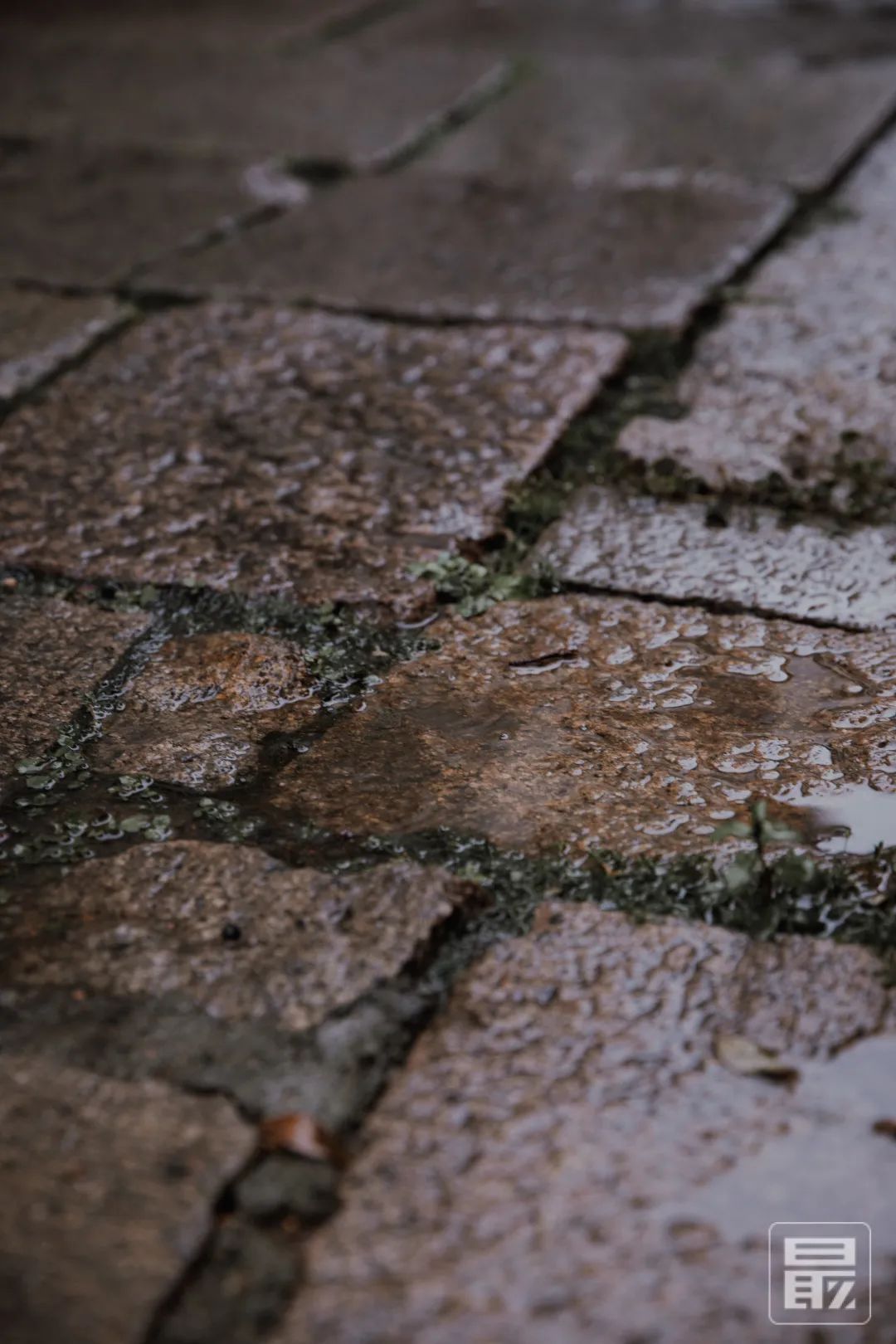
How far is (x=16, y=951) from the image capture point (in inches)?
43.4

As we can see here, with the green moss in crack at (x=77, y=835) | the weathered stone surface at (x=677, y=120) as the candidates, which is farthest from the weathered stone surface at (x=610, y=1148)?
the weathered stone surface at (x=677, y=120)

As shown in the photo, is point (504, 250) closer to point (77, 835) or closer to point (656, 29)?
point (77, 835)

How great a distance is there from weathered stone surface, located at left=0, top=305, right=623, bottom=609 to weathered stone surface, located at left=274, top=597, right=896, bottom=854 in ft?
0.58

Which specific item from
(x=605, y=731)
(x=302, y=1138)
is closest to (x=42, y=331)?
(x=605, y=731)

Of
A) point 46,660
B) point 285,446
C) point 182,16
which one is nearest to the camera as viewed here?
point 46,660

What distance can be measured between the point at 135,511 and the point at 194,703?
437 mm

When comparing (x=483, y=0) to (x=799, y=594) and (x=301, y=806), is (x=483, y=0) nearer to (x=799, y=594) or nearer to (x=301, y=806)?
(x=799, y=594)

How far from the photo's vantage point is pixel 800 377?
200 centimetres

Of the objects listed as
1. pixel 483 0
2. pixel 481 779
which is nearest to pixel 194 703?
pixel 481 779

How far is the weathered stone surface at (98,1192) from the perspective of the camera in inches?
32.4

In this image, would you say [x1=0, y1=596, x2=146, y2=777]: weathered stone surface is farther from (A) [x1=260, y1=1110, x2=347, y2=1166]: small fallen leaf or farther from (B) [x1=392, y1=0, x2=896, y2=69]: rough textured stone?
(B) [x1=392, y1=0, x2=896, y2=69]: rough textured stone

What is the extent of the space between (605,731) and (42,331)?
1.32m

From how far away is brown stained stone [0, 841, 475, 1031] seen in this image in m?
1.05

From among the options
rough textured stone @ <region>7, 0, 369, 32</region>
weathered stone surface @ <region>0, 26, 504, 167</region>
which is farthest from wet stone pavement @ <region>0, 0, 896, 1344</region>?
rough textured stone @ <region>7, 0, 369, 32</region>
